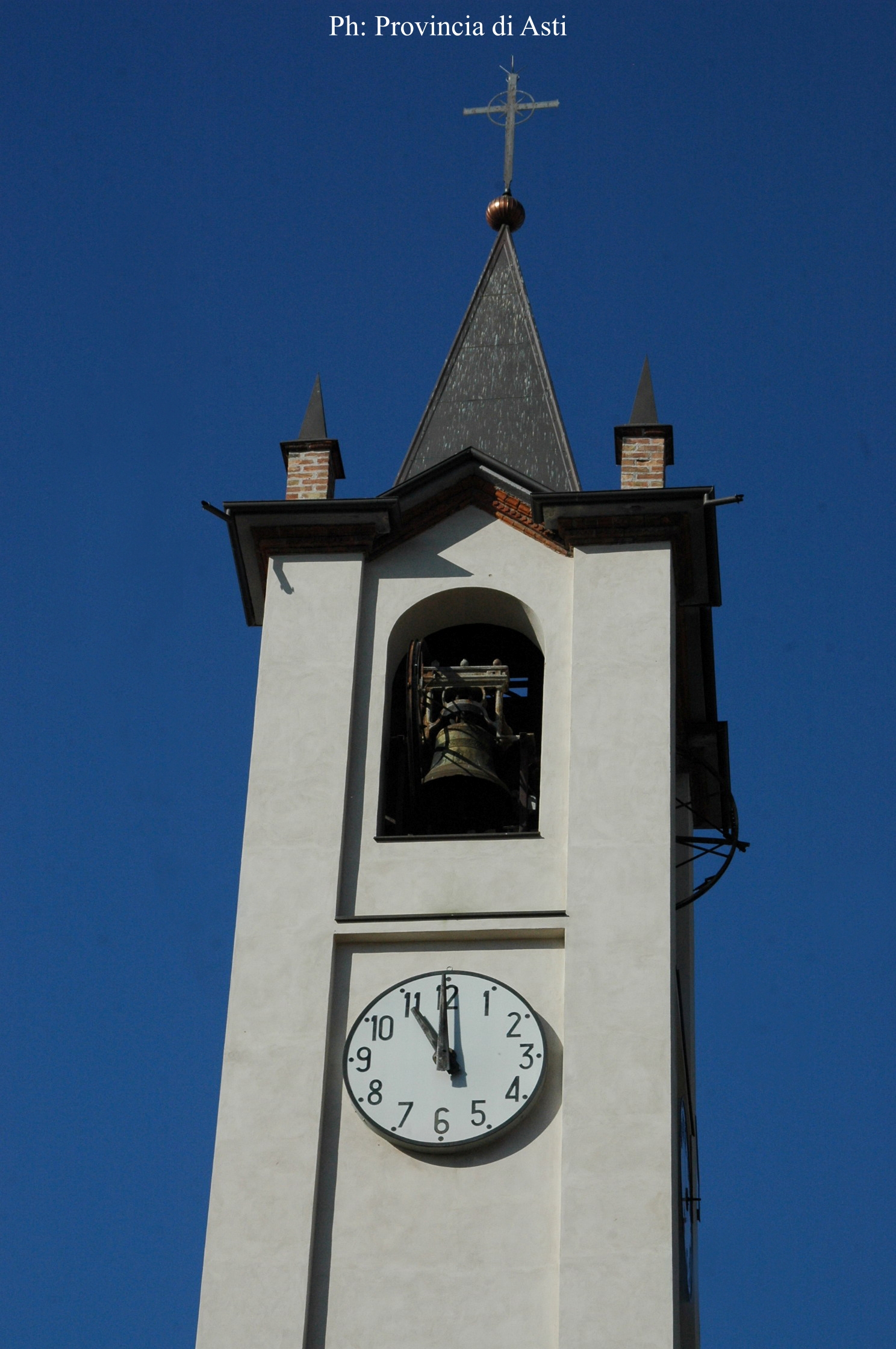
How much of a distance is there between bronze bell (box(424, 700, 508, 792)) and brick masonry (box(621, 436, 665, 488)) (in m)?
2.33

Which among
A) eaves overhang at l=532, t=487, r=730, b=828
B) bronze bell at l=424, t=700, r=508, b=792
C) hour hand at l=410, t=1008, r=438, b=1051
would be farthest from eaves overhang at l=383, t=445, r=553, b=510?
hour hand at l=410, t=1008, r=438, b=1051

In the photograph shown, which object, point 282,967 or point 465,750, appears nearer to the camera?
point 282,967

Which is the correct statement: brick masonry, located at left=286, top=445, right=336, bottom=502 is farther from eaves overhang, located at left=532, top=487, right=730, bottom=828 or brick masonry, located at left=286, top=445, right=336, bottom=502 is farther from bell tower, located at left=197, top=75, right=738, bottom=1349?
eaves overhang, located at left=532, top=487, right=730, bottom=828

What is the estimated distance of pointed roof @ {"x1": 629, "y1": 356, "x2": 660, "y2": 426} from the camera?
824 inches

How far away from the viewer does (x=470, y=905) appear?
18.3 m

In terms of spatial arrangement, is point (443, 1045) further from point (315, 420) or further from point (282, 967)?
point (315, 420)

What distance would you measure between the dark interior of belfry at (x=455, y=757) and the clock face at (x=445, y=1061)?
1.47 meters

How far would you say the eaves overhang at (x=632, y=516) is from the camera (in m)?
20.0

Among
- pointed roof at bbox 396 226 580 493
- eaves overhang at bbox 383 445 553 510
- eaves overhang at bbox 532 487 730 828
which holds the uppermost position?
pointed roof at bbox 396 226 580 493

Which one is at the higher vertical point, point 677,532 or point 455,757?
point 677,532

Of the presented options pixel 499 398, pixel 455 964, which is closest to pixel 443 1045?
pixel 455 964

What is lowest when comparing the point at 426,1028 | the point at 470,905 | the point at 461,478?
the point at 426,1028

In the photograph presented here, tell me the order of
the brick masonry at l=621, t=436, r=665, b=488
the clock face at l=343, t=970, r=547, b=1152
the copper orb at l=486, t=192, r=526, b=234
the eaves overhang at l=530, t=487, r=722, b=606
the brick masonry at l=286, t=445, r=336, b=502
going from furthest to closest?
the copper orb at l=486, t=192, r=526, b=234 → the brick masonry at l=286, t=445, r=336, b=502 → the brick masonry at l=621, t=436, r=665, b=488 → the eaves overhang at l=530, t=487, r=722, b=606 → the clock face at l=343, t=970, r=547, b=1152

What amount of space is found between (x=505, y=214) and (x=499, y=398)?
2670 millimetres
